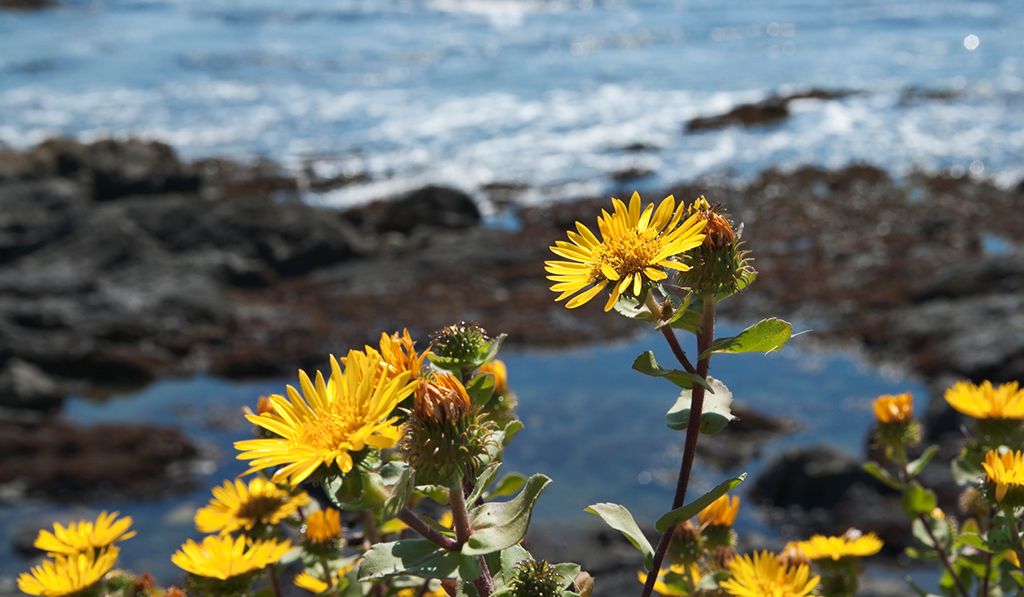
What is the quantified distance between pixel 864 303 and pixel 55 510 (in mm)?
11544

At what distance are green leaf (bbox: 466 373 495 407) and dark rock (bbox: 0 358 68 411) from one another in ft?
34.9

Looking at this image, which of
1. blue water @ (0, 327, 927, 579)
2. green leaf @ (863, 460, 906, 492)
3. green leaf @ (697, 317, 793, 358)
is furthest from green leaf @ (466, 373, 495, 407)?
blue water @ (0, 327, 927, 579)

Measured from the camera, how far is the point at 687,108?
84.6 feet

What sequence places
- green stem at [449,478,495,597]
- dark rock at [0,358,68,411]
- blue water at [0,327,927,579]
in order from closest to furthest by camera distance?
green stem at [449,478,495,597] < blue water at [0,327,927,579] < dark rock at [0,358,68,411]

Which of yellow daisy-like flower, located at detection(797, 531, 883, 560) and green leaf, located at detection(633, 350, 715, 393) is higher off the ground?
green leaf, located at detection(633, 350, 715, 393)

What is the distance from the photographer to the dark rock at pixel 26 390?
10086mm

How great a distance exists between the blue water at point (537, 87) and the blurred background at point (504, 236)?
0.54 feet

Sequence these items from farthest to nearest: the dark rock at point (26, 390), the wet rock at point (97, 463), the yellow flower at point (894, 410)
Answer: the dark rock at point (26, 390), the wet rock at point (97, 463), the yellow flower at point (894, 410)

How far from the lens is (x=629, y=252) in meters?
1.28

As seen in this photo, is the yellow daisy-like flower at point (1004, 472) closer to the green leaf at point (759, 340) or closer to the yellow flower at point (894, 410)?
the green leaf at point (759, 340)

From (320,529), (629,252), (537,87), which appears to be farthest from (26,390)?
(537,87)

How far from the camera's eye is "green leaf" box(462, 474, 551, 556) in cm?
112

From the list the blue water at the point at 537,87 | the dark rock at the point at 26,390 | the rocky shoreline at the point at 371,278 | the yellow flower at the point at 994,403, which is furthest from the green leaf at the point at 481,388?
the blue water at the point at 537,87

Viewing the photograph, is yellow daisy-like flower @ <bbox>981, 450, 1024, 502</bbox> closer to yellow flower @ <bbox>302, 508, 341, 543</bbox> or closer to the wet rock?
yellow flower @ <bbox>302, 508, 341, 543</bbox>
